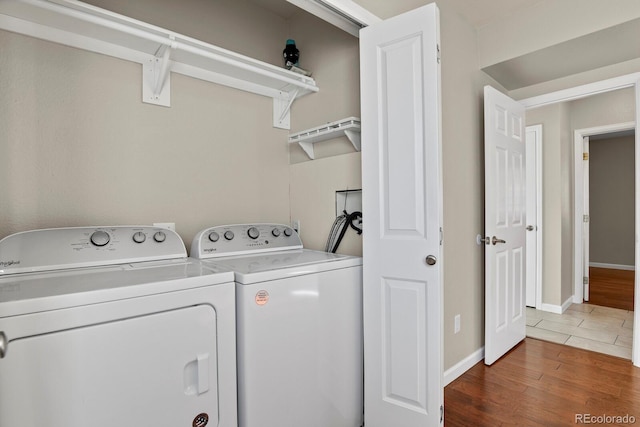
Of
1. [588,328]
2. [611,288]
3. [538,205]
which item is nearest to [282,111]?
[538,205]

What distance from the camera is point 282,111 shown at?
2.42m

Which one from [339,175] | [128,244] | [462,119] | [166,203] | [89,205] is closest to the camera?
[128,244]

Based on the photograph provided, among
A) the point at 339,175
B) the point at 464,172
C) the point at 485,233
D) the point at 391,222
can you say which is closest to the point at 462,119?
the point at 464,172

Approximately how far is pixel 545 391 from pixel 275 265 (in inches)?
74.3

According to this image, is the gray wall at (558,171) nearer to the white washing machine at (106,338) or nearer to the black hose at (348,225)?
the black hose at (348,225)

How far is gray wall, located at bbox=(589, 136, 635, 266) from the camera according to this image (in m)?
5.70

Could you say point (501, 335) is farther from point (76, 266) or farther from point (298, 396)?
point (76, 266)

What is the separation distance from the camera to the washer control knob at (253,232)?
1.97m

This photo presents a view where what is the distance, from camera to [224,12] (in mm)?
2188

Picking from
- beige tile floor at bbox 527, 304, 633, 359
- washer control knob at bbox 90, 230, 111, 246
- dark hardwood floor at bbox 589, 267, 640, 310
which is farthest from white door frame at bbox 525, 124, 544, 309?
washer control knob at bbox 90, 230, 111, 246

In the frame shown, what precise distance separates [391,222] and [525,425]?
4.18ft

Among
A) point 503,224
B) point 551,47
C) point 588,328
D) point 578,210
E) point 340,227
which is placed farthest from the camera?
point 578,210

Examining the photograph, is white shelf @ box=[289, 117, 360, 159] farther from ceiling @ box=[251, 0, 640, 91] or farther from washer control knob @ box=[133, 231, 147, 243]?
washer control knob @ box=[133, 231, 147, 243]

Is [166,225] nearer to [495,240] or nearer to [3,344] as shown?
[3,344]
